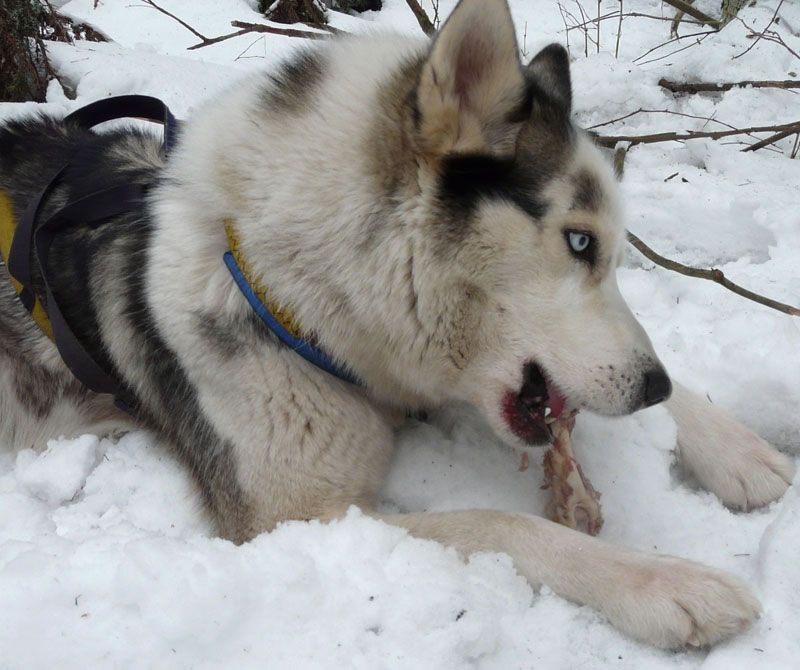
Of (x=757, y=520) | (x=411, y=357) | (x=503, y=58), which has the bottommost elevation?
(x=757, y=520)

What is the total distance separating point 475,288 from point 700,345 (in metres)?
1.30

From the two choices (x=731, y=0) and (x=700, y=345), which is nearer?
(x=700, y=345)

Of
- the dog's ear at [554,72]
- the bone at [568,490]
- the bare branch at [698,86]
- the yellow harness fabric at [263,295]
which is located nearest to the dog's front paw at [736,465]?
the bone at [568,490]

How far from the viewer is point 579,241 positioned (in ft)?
6.01

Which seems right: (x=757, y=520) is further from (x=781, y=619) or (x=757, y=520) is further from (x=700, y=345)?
(x=700, y=345)

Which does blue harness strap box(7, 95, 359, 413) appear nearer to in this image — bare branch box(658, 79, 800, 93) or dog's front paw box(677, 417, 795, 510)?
dog's front paw box(677, 417, 795, 510)

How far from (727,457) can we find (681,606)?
0.70 meters

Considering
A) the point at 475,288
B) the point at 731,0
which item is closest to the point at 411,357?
the point at 475,288

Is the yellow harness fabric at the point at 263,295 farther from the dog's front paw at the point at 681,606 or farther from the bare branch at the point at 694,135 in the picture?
the bare branch at the point at 694,135

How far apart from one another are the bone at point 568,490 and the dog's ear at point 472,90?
82cm

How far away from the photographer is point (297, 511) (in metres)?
1.93

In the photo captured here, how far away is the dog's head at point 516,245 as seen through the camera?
1722 mm

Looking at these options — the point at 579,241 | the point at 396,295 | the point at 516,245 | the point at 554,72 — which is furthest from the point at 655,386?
the point at 554,72

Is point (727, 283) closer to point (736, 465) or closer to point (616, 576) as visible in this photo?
point (736, 465)
